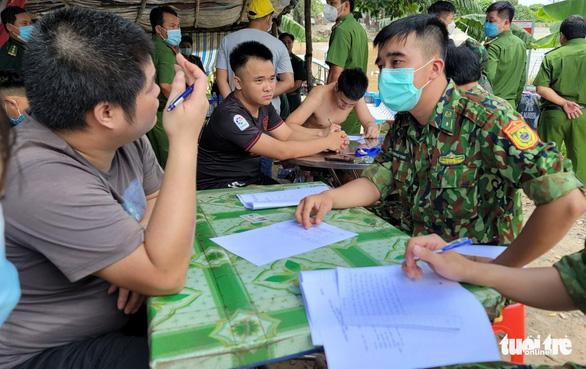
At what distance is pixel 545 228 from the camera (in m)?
1.31

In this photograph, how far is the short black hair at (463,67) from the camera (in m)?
3.22

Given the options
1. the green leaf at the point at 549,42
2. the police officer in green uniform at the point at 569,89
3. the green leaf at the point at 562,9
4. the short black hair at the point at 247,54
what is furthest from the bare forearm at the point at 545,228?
the green leaf at the point at 549,42

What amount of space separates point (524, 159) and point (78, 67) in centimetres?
127

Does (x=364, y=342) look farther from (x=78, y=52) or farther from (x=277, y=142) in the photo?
(x=277, y=142)

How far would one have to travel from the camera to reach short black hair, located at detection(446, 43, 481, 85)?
3224 mm

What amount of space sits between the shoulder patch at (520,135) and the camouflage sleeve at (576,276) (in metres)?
0.40

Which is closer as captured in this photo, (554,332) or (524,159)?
(524,159)

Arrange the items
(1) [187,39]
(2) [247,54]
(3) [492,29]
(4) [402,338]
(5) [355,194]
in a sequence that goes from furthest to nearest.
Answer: (1) [187,39]
(3) [492,29]
(2) [247,54]
(5) [355,194]
(4) [402,338]

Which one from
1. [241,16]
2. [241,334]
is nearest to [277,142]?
[241,334]

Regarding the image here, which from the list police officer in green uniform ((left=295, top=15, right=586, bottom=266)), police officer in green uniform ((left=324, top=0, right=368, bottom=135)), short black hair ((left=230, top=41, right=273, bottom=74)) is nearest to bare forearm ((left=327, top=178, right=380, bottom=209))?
police officer in green uniform ((left=295, top=15, right=586, bottom=266))

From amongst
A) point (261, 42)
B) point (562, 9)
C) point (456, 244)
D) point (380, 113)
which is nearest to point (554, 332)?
point (456, 244)

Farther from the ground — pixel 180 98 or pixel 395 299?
pixel 180 98

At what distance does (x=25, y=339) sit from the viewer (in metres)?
1.09

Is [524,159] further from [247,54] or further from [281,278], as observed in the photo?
[247,54]
